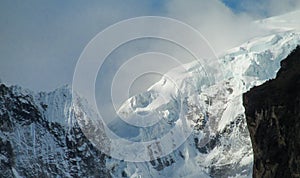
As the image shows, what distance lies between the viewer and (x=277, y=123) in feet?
116

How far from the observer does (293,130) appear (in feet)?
110

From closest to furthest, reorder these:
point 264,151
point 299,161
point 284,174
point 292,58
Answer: point 299,161 → point 284,174 → point 264,151 → point 292,58

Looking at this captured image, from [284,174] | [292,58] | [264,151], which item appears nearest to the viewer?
[284,174]

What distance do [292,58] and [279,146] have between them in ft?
25.9

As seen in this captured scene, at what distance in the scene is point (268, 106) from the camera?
36.5 meters

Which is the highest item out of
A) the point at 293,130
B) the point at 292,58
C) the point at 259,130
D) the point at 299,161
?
the point at 292,58

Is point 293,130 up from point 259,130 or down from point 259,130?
down

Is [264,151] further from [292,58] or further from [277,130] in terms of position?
[292,58]

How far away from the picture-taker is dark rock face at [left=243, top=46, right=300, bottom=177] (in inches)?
1318

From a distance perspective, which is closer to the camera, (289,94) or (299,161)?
(299,161)


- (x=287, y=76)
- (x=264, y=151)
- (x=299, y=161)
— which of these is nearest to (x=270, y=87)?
(x=287, y=76)

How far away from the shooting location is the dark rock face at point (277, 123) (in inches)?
1318

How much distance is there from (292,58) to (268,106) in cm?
542

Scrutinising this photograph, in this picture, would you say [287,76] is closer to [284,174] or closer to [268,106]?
[268,106]
